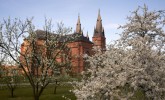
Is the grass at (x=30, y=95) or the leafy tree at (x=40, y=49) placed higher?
the leafy tree at (x=40, y=49)

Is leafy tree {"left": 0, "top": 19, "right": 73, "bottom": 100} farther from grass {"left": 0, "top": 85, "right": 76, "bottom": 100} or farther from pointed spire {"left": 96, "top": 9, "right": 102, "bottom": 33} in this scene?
pointed spire {"left": 96, "top": 9, "right": 102, "bottom": 33}

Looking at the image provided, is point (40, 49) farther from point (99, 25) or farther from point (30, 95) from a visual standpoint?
point (99, 25)

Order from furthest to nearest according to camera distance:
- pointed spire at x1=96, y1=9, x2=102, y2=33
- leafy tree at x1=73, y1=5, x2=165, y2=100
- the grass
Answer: pointed spire at x1=96, y1=9, x2=102, y2=33
the grass
leafy tree at x1=73, y1=5, x2=165, y2=100

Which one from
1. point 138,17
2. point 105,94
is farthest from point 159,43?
point 105,94

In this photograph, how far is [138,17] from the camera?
58.9 feet

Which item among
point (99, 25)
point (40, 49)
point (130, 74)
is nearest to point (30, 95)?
point (40, 49)

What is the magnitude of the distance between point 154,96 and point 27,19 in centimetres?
1621

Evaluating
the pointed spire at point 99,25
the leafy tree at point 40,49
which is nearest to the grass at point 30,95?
the leafy tree at point 40,49

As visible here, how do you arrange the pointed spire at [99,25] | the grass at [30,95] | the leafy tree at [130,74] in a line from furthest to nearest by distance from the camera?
the pointed spire at [99,25], the grass at [30,95], the leafy tree at [130,74]

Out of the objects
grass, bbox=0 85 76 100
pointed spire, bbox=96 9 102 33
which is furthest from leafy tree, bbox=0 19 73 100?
pointed spire, bbox=96 9 102 33

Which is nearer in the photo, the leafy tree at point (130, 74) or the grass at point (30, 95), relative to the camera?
the leafy tree at point (130, 74)

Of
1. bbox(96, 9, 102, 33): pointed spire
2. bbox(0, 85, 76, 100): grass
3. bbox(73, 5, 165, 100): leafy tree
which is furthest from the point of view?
bbox(96, 9, 102, 33): pointed spire

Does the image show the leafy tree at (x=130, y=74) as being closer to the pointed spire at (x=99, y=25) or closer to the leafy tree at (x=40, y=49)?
the leafy tree at (x=40, y=49)

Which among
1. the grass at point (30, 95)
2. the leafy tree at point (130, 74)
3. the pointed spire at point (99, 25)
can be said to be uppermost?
the pointed spire at point (99, 25)
